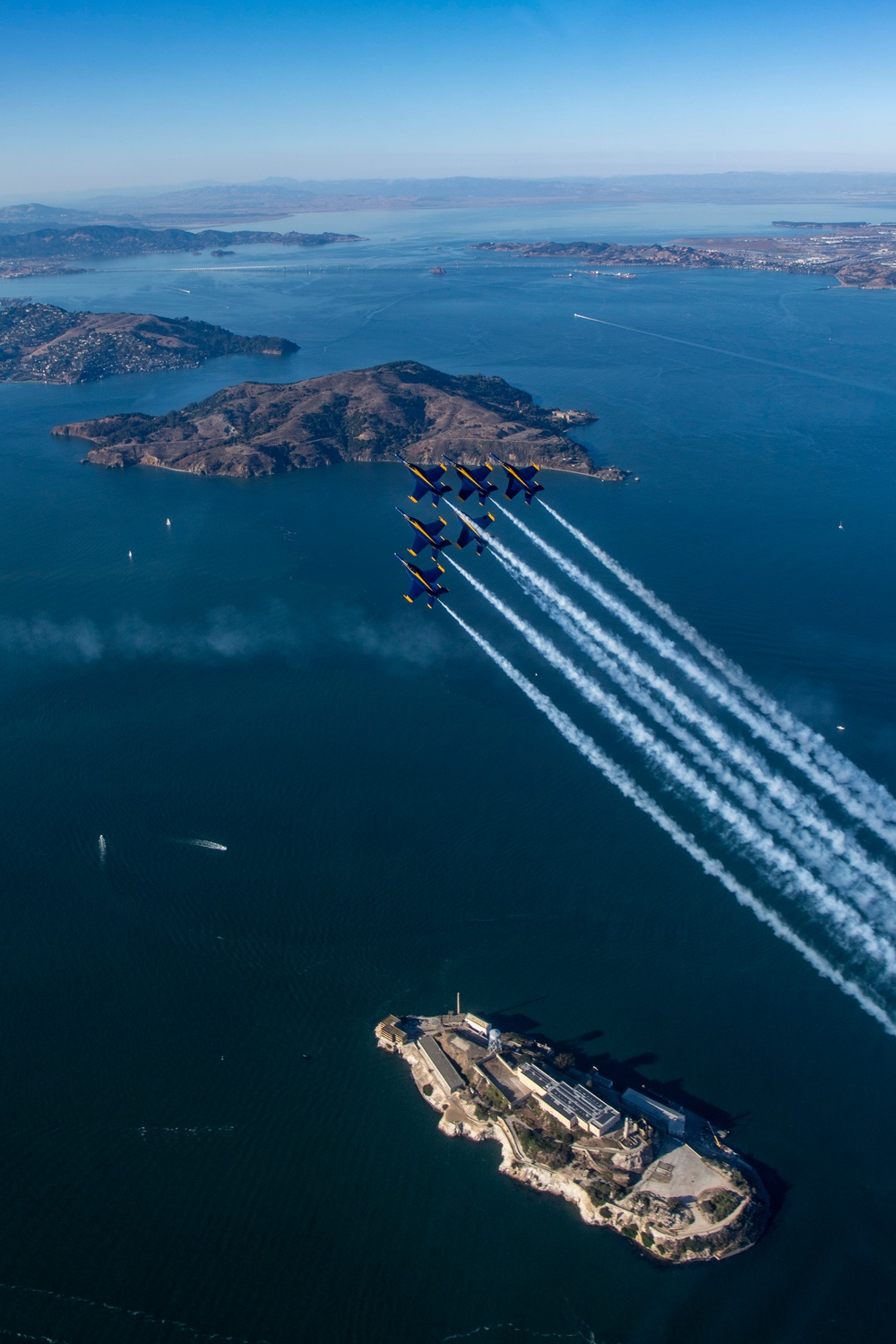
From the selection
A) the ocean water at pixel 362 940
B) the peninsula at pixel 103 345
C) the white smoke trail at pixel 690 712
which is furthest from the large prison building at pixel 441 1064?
the peninsula at pixel 103 345

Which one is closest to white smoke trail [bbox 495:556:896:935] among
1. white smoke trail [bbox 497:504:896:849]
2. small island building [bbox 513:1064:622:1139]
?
white smoke trail [bbox 497:504:896:849]

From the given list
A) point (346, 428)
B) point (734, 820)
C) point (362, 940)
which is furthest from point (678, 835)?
point (346, 428)

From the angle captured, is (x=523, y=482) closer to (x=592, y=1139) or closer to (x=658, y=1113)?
(x=658, y=1113)

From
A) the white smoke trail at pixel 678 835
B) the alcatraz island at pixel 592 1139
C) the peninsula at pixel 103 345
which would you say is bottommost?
the alcatraz island at pixel 592 1139

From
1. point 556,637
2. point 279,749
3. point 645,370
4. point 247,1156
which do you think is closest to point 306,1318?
point 247,1156

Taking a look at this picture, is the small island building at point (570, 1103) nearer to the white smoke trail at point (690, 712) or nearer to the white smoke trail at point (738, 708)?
the white smoke trail at point (690, 712)

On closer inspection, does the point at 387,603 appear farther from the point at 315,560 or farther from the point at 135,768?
the point at 135,768

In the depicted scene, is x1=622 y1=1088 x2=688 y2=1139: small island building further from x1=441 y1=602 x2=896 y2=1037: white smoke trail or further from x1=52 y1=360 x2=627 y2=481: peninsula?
x1=52 y1=360 x2=627 y2=481: peninsula
